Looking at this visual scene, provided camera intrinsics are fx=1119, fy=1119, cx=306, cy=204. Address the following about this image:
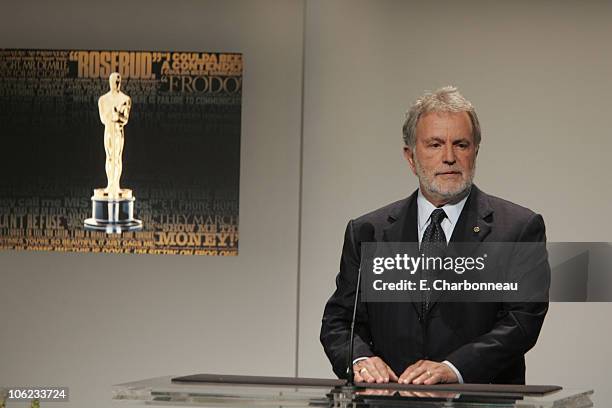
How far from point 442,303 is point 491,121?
282 cm

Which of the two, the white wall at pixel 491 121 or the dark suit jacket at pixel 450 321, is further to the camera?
the white wall at pixel 491 121

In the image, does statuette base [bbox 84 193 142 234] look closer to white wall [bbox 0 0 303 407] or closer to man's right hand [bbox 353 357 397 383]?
white wall [bbox 0 0 303 407]

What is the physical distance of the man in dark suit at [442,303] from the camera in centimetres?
278

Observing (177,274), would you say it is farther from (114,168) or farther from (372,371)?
(372,371)

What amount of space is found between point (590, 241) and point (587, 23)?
3.60ft

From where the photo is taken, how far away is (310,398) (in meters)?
2.16

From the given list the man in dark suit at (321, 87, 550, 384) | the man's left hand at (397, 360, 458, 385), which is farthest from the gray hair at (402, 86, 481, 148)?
the man's left hand at (397, 360, 458, 385)

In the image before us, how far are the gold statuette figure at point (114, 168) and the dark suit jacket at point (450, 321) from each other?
9.75 ft

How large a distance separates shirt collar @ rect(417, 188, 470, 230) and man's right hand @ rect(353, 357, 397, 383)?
49 centimetres

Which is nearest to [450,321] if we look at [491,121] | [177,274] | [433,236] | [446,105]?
[433,236]

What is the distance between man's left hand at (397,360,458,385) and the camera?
8.49 feet

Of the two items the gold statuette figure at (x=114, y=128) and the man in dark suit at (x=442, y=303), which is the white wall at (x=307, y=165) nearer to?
the gold statuette figure at (x=114, y=128)

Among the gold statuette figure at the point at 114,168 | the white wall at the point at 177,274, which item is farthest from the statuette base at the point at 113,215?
the white wall at the point at 177,274

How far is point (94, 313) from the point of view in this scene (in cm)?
585
